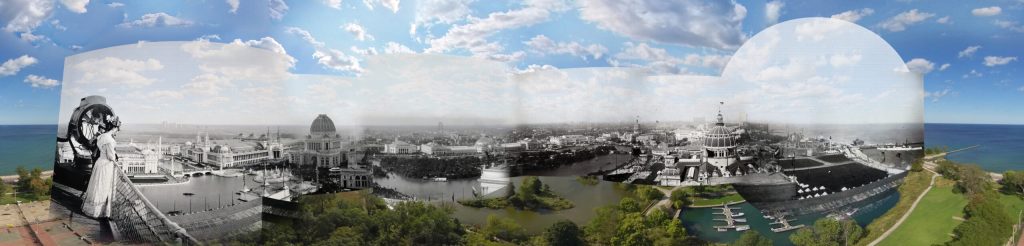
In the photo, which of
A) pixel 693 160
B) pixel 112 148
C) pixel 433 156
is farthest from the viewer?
pixel 433 156

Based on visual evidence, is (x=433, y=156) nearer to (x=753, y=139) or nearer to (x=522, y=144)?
(x=522, y=144)

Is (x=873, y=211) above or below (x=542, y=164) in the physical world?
below

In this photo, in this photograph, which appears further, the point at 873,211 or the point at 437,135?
the point at 437,135

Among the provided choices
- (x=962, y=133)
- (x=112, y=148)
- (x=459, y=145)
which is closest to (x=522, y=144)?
(x=459, y=145)

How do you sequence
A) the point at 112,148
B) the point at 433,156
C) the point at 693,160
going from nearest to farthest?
the point at 112,148
the point at 693,160
the point at 433,156

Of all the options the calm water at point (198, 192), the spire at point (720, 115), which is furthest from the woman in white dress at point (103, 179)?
the spire at point (720, 115)

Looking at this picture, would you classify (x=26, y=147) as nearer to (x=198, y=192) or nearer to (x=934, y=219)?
(x=198, y=192)
